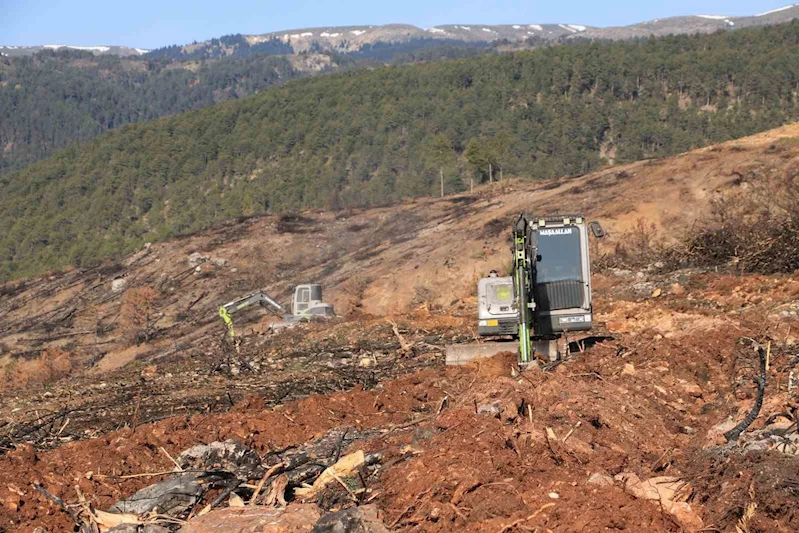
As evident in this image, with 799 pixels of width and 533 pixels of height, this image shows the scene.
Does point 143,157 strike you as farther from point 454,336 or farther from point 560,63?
point 454,336

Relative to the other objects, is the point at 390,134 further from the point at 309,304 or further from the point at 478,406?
the point at 478,406

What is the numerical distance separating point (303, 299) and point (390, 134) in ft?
336

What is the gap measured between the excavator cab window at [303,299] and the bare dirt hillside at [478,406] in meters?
1.83

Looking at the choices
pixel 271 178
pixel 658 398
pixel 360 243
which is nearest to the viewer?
pixel 658 398

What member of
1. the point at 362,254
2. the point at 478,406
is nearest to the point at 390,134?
the point at 362,254

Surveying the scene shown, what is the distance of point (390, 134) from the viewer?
133 metres

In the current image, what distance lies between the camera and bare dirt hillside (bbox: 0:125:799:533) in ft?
27.7

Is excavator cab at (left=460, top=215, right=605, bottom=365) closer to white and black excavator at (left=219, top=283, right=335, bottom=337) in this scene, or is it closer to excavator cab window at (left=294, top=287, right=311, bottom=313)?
white and black excavator at (left=219, top=283, right=335, bottom=337)

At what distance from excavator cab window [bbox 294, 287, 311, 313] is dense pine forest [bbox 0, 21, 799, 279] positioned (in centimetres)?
6338

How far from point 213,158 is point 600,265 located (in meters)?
114

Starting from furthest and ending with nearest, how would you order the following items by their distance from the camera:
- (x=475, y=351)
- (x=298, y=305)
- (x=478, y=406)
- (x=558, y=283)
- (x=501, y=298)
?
1. (x=298, y=305)
2. (x=501, y=298)
3. (x=475, y=351)
4. (x=558, y=283)
5. (x=478, y=406)

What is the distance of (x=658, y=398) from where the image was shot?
1298 cm

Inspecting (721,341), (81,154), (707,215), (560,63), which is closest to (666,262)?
(707,215)

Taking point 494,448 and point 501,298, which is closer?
point 494,448
